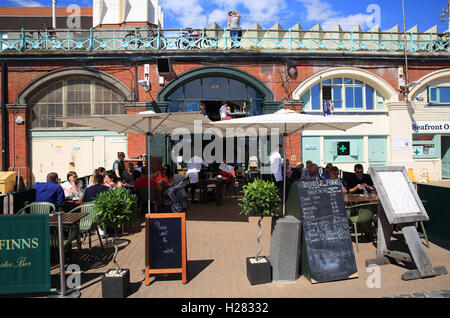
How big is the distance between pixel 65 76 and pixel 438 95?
57.4 feet

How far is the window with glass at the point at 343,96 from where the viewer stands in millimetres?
13609

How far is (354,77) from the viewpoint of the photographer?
13.7 metres

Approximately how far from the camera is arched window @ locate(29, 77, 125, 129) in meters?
12.9

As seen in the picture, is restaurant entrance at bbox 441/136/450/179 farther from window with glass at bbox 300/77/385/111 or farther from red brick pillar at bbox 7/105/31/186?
red brick pillar at bbox 7/105/31/186

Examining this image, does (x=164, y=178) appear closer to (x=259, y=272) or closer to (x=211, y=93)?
(x=259, y=272)

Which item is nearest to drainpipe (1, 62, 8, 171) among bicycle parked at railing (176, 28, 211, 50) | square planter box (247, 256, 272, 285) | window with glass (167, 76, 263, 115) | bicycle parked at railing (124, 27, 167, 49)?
bicycle parked at railing (124, 27, 167, 49)

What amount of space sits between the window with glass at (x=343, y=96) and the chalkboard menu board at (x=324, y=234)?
9.76 meters

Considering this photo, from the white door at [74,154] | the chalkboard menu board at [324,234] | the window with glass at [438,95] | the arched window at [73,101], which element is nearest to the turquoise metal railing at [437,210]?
the chalkboard menu board at [324,234]

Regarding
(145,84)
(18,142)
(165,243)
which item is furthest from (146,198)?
(18,142)

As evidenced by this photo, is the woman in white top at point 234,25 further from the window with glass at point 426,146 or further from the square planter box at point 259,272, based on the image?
the square planter box at point 259,272

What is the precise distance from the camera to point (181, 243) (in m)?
4.37

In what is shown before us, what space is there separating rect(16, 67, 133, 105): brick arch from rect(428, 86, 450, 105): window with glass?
14139mm

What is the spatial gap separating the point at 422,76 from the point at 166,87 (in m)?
12.0
